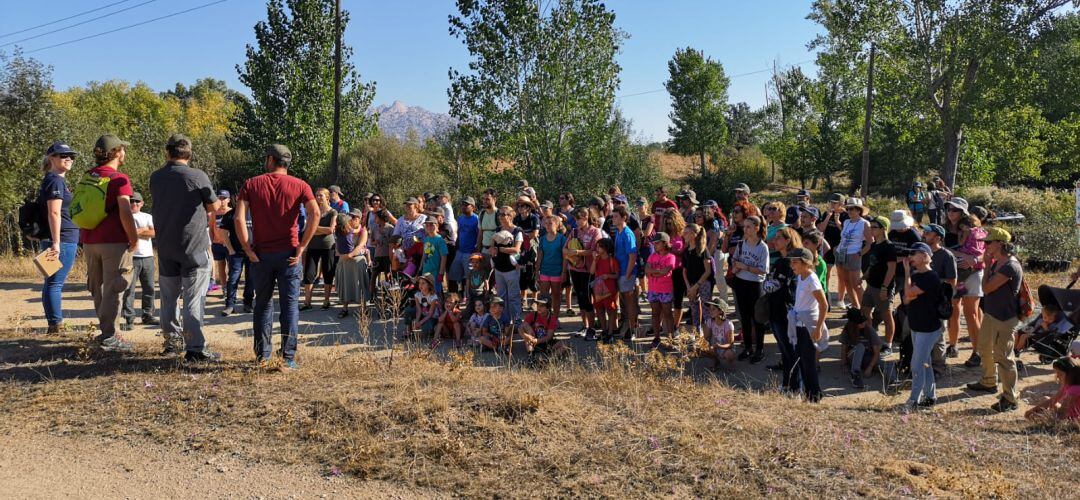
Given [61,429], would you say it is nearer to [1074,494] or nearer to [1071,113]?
[1074,494]

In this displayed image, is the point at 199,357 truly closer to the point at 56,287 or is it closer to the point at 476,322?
the point at 56,287

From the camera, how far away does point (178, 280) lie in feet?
19.5

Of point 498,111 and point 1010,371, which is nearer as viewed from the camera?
point 1010,371

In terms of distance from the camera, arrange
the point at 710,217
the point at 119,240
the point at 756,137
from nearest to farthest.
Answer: the point at 119,240 → the point at 710,217 → the point at 756,137

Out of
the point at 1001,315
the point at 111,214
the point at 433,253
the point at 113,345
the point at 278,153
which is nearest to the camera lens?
the point at 278,153

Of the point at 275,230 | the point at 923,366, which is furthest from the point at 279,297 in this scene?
the point at 923,366

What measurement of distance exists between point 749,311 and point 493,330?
3014mm

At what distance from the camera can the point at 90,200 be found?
614 centimetres

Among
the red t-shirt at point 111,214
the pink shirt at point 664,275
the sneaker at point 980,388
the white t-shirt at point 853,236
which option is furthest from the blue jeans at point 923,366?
the red t-shirt at point 111,214

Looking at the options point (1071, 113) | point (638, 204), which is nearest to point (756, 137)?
point (1071, 113)

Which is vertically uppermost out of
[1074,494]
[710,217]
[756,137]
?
[756,137]

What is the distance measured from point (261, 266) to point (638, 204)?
655cm

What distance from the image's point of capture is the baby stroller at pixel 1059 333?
745cm

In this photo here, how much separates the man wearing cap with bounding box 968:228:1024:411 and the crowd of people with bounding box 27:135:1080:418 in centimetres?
2
